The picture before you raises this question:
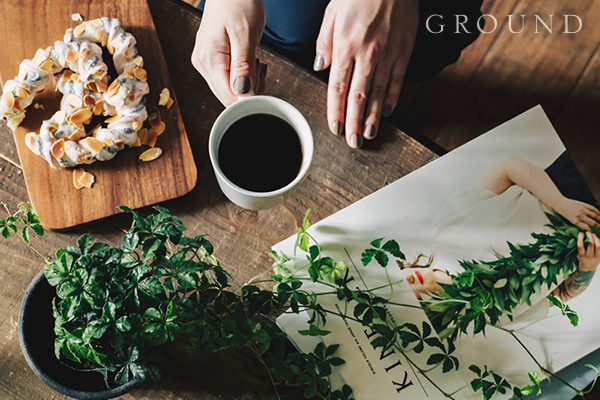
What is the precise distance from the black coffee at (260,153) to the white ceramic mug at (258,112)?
1cm

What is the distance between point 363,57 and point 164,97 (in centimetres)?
36

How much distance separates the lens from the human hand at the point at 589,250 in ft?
2.09

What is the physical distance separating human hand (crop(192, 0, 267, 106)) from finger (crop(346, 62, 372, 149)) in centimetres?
16

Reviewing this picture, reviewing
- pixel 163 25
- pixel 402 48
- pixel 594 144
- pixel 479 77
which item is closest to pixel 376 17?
pixel 402 48

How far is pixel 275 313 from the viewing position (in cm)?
59

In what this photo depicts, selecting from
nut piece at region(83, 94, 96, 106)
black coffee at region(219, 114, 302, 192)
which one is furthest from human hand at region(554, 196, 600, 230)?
nut piece at region(83, 94, 96, 106)

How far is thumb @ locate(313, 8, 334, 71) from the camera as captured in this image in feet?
2.32

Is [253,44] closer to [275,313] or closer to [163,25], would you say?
[163,25]

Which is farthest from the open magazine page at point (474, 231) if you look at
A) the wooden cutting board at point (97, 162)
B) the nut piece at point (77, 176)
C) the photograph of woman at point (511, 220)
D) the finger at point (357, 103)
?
the nut piece at point (77, 176)

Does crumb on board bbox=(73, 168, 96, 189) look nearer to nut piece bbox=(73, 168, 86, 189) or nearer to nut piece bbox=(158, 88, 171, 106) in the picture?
nut piece bbox=(73, 168, 86, 189)

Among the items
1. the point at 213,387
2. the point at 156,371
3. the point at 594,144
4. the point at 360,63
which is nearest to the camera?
the point at 156,371

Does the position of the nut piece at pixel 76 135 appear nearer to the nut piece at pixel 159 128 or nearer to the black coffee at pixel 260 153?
the nut piece at pixel 159 128

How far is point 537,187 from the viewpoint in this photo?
25.5 inches

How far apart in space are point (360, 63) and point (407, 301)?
0.43 m
